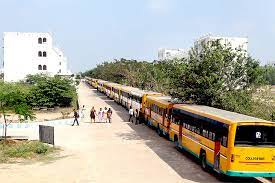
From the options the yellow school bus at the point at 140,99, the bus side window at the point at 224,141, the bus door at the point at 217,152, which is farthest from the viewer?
the yellow school bus at the point at 140,99

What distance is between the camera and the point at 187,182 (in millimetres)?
15945

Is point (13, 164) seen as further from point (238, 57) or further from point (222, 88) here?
point (238, 57)

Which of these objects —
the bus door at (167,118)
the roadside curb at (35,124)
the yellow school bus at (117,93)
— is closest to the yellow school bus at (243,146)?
the bus door at (167,118)

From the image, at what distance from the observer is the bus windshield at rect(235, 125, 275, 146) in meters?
15.0

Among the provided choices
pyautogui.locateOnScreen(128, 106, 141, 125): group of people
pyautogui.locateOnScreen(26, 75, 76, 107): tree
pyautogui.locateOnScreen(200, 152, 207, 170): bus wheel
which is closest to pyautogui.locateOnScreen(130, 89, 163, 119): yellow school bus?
pyautogui.locateOnScreen(128, 106, 141, 125): group of people

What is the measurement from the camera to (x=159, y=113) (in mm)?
28391

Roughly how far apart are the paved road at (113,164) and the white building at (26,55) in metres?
55.5

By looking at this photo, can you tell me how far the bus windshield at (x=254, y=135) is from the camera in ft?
49.2

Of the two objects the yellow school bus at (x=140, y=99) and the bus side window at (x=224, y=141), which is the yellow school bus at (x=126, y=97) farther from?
the bus side window at (x=224, y=141)

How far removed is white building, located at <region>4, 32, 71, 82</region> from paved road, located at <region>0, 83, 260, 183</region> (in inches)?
2183

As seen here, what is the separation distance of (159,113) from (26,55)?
58.8 metres

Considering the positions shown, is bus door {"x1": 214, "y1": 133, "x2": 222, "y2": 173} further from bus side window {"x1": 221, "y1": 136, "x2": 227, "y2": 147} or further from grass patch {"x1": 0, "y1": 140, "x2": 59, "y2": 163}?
grass patch {"x1": 0, "y1": 140, "x2": 59, "y2": 163}

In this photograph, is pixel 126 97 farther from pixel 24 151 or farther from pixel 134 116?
pixel 24 151

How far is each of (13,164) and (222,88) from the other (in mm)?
11490
